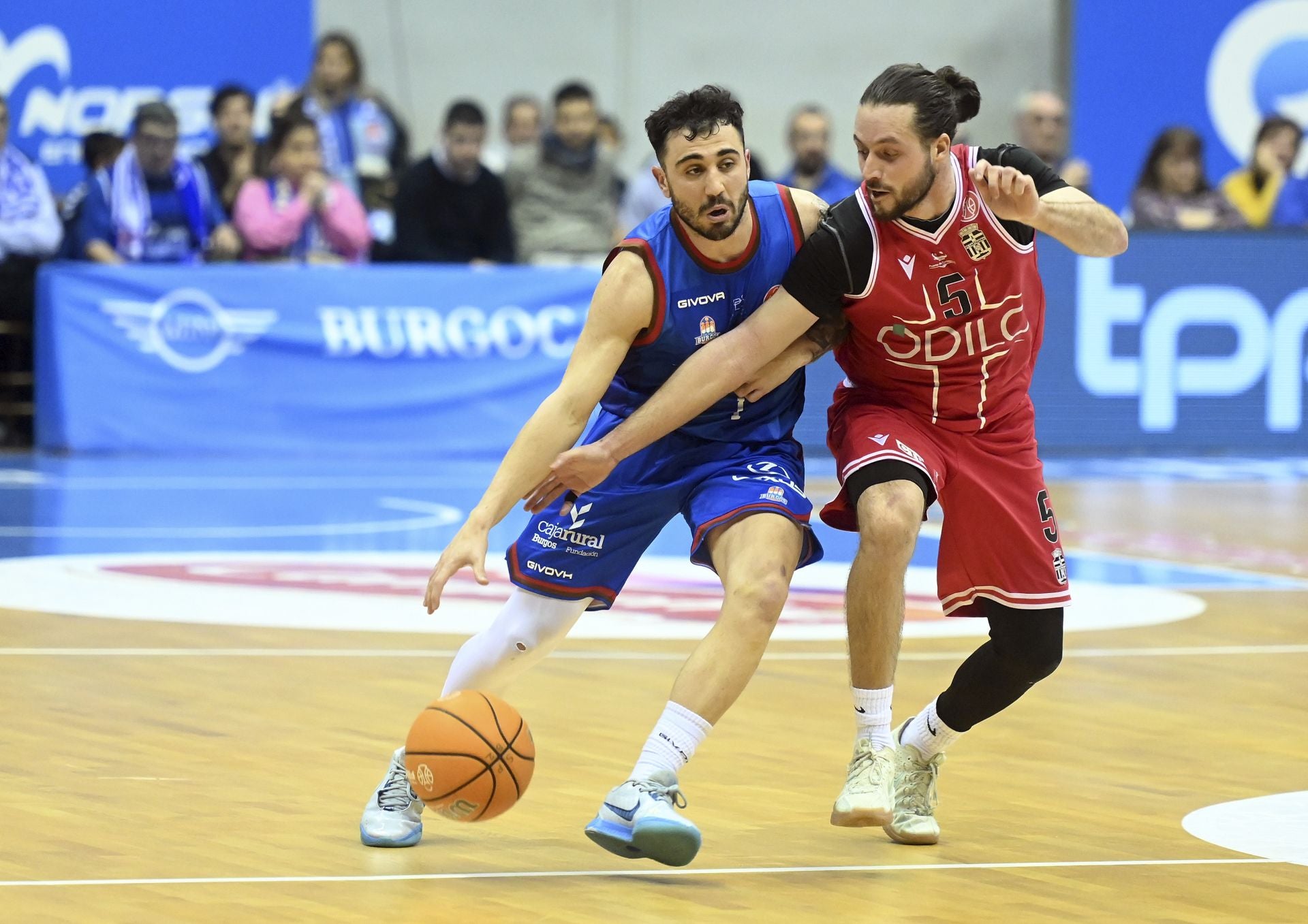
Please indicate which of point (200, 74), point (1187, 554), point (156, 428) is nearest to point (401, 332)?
point (156, 428)

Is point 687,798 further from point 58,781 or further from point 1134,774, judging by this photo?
point 58,781

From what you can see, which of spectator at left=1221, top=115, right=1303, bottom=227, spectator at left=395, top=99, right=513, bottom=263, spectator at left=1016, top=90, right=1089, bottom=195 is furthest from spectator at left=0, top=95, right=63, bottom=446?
spectator at left=1221, top=115, right=1303, bottom=227

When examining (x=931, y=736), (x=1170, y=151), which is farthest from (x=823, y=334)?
(x=1170, y=151)

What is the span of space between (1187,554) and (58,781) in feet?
23.7

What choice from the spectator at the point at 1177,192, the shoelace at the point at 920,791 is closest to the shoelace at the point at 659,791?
the shoelace at the point at 920,791

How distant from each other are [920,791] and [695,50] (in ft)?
55.0

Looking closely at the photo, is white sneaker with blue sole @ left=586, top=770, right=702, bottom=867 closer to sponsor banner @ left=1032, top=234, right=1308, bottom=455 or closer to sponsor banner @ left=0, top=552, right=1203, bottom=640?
sponsor banner @ left=0, top=552, right=1203, bottom=640

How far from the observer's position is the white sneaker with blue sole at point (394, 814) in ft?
16.2

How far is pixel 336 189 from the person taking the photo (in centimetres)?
1480

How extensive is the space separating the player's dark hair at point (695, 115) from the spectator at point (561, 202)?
32.2ft

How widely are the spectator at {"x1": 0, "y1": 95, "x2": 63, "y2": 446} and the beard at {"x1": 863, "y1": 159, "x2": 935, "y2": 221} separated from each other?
1091 centimetres

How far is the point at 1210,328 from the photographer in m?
15.7

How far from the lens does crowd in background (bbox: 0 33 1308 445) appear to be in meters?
14.4

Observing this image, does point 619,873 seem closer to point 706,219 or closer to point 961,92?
point 706,219
